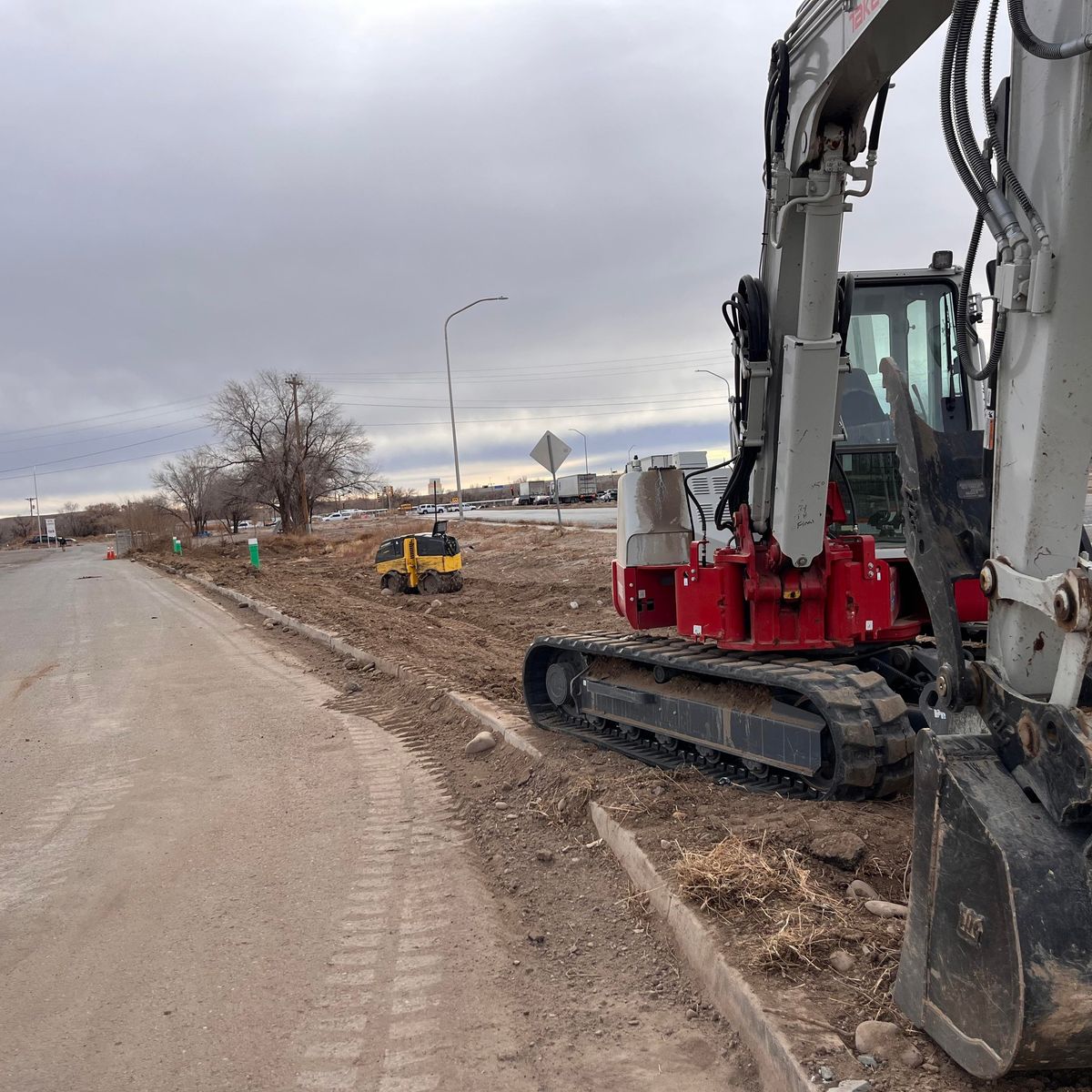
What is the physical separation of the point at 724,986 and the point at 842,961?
41cm

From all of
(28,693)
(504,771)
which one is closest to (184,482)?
(28,693)

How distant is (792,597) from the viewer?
5.33 m

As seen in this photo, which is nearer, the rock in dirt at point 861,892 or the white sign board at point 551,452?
the rock in dirt at point 861,892

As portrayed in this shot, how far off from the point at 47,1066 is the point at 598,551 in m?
19.0

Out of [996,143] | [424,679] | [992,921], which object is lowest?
[424,679]

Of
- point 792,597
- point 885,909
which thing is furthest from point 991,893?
point 792,597

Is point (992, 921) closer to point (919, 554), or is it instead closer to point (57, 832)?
point (919, 554)

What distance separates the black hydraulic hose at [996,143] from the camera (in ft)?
8.46

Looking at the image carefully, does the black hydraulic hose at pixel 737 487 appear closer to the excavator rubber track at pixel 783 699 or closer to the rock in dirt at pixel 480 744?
the excavator rubber track at pixel 783 699

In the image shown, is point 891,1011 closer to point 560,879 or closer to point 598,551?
point 560,879

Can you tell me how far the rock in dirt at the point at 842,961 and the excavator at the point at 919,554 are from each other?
39 cm

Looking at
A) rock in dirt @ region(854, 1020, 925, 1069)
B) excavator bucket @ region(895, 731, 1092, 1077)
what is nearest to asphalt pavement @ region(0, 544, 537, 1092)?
rock in dirt @ region(854, 1020, 925, 1069)

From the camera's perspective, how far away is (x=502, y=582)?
20297 mm

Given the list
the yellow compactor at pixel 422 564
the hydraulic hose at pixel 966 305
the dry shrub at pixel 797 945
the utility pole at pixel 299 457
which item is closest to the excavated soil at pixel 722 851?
the dry shrub at pixel 797 945
